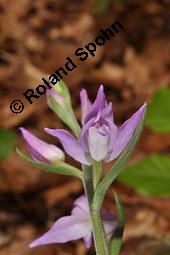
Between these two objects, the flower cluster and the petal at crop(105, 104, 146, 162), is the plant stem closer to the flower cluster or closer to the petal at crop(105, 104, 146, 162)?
the flower cluster

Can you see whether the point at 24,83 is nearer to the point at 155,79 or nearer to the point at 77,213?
the point at 155,79

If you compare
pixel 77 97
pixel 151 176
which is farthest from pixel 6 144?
pixel 77 97

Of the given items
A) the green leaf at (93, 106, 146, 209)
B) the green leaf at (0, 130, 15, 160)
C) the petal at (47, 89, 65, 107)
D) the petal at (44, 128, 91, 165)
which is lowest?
the green leaf at (0, 130, 15, 160)

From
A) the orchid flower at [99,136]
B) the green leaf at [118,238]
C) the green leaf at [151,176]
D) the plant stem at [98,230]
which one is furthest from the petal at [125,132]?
the green leaf at [151,176]

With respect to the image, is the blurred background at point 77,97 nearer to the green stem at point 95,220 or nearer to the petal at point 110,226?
the petal at point 110,226

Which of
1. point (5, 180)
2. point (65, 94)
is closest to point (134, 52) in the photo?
point (5, 180)

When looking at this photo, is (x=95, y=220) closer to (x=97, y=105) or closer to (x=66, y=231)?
(x=66, y=231)

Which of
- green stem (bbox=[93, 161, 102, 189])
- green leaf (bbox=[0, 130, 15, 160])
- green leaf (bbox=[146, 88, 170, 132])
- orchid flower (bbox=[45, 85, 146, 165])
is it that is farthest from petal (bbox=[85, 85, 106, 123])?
green leaf (bbox=[0, 130, 15, 160])
